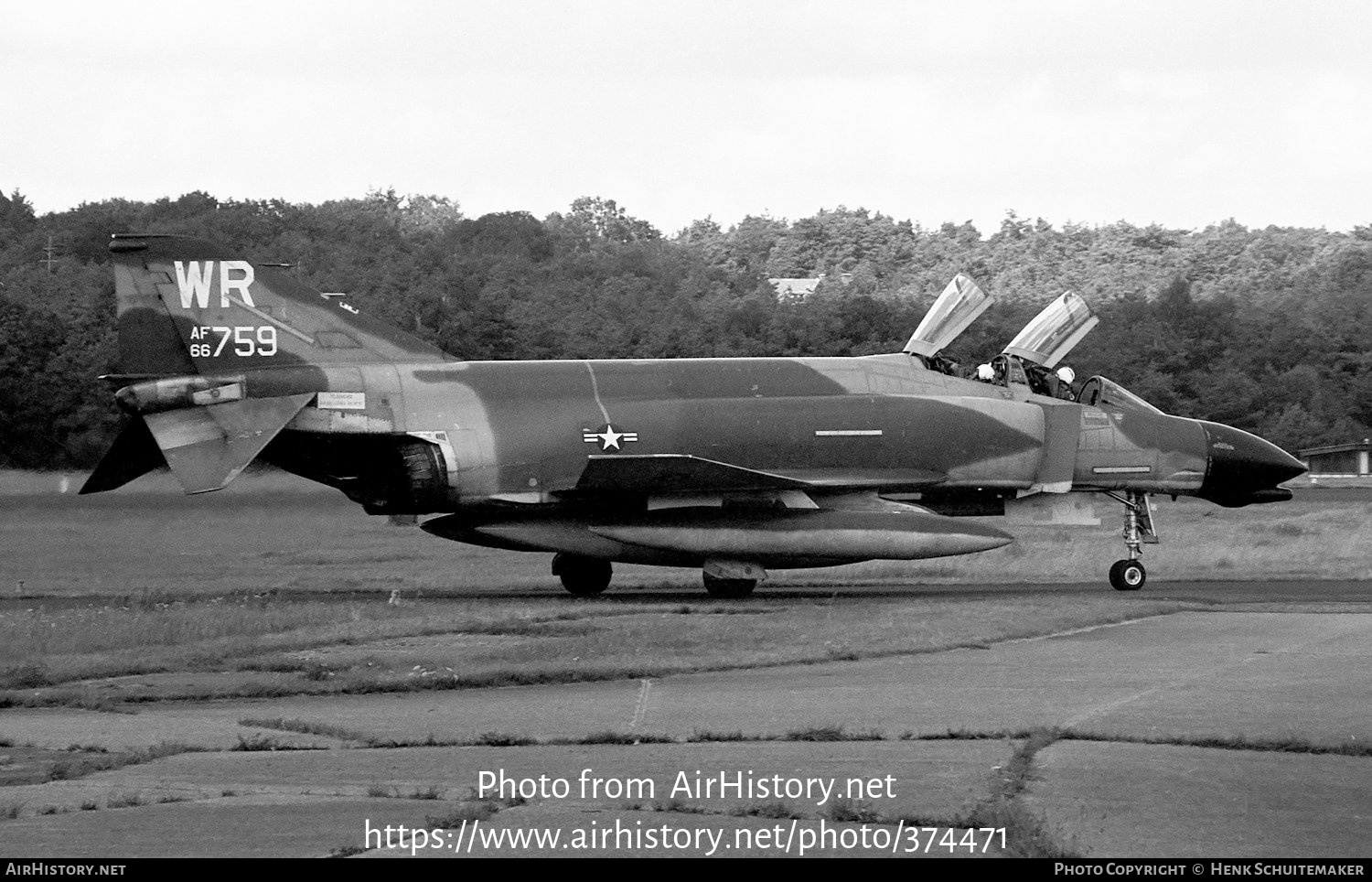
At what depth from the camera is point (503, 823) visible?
6.96m

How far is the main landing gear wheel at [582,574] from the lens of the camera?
69.3 ft

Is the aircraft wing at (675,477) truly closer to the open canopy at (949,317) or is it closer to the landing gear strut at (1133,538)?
the open canopy at (949,317)

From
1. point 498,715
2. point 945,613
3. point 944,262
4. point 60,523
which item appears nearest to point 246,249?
point 944,262

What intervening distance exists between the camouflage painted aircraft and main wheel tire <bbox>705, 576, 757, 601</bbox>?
0.12ft

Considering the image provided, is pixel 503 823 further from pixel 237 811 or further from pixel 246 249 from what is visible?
pixel 246 249

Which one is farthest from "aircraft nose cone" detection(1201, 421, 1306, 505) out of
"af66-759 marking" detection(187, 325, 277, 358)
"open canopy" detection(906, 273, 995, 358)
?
"af66-759 marking" detection(187, 325, 277, 358)

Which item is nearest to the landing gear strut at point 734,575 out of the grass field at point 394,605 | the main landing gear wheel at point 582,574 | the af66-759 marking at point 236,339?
the grass field at point 394,605

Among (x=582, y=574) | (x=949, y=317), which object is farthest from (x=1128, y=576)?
(x=582, y=574)

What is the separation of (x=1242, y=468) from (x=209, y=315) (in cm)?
1398

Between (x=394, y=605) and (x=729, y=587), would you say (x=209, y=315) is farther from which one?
(x=729, y=587)

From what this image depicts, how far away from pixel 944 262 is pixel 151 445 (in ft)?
227

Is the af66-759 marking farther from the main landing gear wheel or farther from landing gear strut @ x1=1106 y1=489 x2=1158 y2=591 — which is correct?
landing gear strut @ x1=1106 y1=489 x2=1158 y2=591

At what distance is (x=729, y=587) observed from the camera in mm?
20281

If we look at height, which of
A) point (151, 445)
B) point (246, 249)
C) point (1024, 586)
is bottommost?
point (1024, 586)
